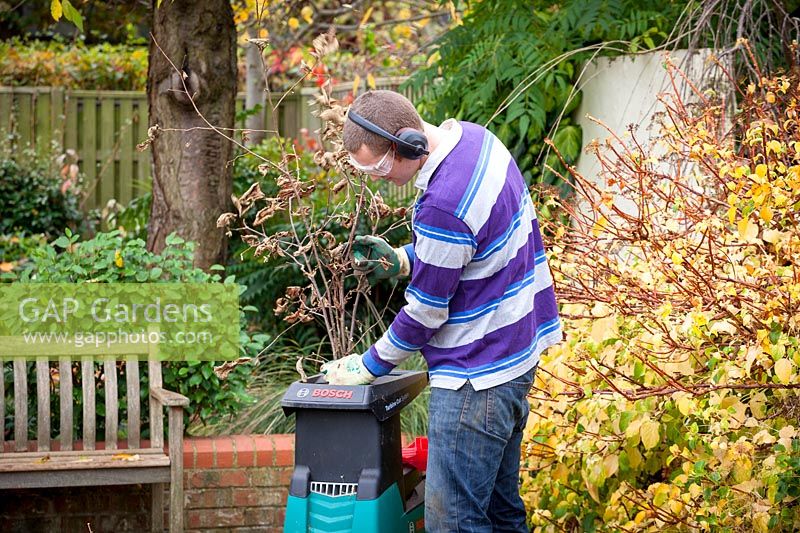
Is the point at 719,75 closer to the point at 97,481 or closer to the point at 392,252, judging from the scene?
the point at 392,252

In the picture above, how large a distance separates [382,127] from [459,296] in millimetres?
515

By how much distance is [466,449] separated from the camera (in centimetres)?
296

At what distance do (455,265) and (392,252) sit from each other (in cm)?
49

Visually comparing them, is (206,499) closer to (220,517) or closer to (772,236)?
(220,517)

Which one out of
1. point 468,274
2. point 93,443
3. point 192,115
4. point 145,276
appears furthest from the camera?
point 192,115

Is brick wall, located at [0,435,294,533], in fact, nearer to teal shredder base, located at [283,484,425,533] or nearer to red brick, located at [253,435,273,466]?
red brick, located at [253,435,273,466]

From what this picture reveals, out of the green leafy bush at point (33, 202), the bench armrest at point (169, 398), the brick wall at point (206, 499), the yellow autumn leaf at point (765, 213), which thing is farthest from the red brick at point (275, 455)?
the green leafy bush at point (33, 202)

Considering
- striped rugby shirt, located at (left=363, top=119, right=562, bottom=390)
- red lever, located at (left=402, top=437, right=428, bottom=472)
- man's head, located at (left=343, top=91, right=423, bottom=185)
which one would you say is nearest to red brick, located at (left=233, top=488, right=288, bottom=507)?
red lever, located at (left=402, top=437, right=428, bottom=472)

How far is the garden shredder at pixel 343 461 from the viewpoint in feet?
9.82

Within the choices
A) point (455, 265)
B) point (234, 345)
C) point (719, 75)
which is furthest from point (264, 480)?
point (719, 75)

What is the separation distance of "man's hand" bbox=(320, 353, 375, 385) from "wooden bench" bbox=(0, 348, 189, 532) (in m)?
1.22

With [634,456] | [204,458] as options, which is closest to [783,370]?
[634,456]

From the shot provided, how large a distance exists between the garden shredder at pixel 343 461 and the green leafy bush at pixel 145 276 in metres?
1.62

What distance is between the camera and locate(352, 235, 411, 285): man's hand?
327 cm
